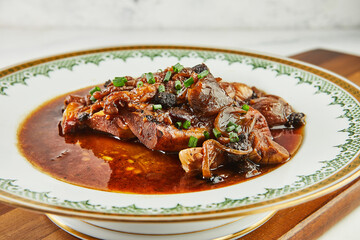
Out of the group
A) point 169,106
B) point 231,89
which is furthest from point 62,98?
point 231,89

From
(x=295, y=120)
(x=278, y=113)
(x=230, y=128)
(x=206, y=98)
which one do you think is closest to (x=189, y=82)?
(x=206, y=98)

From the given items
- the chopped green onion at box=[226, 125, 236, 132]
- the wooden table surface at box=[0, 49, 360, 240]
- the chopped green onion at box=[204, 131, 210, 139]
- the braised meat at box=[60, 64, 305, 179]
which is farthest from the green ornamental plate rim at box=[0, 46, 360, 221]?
the chopped green onion at box=[204, 131, 210, 139]

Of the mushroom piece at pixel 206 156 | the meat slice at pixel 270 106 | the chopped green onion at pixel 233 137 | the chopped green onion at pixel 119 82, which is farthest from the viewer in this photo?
the meat slice at pixel 270 106

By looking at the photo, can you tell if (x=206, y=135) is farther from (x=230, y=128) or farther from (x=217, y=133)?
(x=230, y=128)

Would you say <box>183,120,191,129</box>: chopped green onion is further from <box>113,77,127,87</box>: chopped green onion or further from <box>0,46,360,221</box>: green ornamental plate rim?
<box>0,46,360,221</box>: green ornamental plate rim

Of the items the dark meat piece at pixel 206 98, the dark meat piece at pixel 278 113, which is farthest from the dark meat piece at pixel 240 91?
the dark meat piece at pixel 206 98

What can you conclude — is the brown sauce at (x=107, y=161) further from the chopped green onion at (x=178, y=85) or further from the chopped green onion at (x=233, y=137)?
the chopped green onion at (x=178, y=85)
